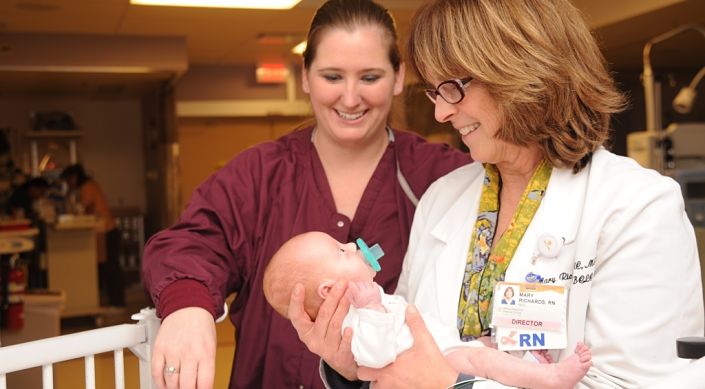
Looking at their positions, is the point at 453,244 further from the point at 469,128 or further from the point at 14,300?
the point at 14,300

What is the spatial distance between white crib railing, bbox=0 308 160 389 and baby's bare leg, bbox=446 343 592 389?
0.61 m

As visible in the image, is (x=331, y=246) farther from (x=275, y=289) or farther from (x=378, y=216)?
(x=378, y=216)

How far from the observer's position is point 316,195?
182 cm

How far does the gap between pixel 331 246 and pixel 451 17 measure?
1.61 ft

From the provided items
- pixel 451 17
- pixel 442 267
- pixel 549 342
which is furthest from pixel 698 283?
pixel 451 17

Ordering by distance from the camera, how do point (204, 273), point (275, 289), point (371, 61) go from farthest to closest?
point (371, 61) < point (204, 273) < point (275, 289)

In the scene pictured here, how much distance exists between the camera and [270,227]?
69.4 inches

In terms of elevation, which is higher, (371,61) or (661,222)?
(371,61)

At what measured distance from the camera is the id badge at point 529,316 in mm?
1252

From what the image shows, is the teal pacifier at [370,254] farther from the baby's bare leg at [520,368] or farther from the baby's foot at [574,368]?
the baby's foot at [574,368]

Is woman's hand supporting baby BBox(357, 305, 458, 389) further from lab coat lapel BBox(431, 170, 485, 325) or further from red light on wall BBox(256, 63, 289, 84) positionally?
red light on wall BBox(256, 63, 289, 84)

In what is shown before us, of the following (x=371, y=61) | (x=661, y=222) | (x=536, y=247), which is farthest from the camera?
(x=371, y=61)

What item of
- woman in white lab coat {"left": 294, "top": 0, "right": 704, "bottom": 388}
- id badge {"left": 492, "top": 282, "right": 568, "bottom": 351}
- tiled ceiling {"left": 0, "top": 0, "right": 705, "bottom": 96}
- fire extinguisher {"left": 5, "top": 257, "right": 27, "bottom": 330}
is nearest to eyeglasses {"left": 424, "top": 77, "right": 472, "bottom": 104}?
woman in white lab coat {"left": 294, "top": 0, "right": 704, "bottom": 388}

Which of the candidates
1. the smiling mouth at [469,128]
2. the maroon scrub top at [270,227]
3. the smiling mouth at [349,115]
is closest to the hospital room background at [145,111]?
the maroon scrub top at [270,227]
